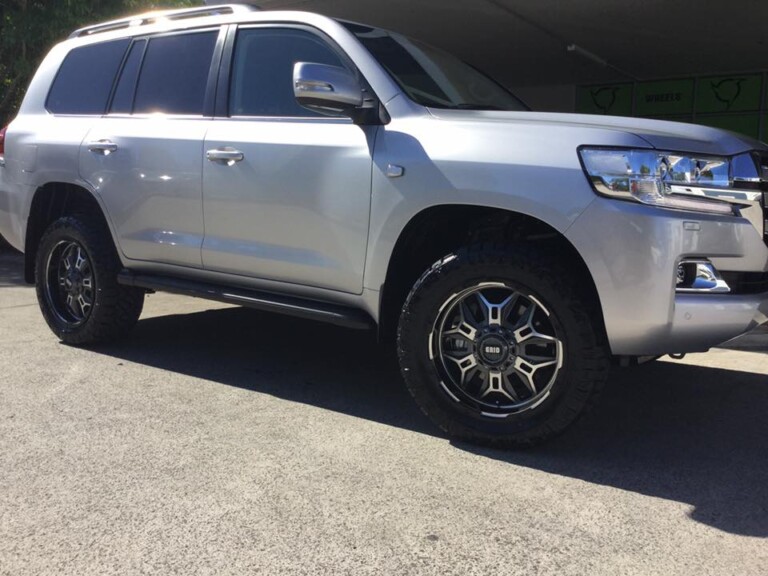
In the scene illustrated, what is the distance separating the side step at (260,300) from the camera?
11.9 feet

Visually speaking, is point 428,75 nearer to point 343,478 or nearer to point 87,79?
point 343,478

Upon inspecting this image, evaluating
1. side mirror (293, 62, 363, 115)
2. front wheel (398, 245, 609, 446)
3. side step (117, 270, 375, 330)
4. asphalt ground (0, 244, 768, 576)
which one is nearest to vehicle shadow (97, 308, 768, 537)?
asphalt ground (0, 244, 768, 576)

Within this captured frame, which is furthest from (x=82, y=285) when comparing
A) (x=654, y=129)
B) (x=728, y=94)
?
(x=728, y=94)

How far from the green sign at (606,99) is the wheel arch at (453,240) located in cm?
972

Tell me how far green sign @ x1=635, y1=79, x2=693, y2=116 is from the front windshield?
28.7 ft

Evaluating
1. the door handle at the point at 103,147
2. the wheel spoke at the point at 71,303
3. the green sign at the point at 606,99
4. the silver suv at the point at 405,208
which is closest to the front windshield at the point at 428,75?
the silver suv at the point at 405,208

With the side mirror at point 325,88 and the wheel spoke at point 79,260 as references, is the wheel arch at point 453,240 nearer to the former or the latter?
the side mirror at point 325,88

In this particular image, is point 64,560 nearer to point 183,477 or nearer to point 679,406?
point 183,477

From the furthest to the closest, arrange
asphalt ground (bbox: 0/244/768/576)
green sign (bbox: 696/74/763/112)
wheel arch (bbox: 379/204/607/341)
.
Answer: green sign (bbox: 696/74/763/112)
wheel arch (bbox: 379/204/607/341)
asphalt ground (bbox: 0/244/768/576)

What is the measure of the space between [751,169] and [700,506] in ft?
4.65

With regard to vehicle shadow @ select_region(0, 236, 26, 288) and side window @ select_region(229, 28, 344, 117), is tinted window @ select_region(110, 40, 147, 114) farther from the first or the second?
vehicle shadow @ select_region(0, 236, 26, 288)

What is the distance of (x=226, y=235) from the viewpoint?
159 inches

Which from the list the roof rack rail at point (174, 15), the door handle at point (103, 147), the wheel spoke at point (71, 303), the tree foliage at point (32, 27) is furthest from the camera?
the tree foliage at point (32, 27)

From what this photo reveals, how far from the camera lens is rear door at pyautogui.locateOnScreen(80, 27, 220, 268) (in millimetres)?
4211
